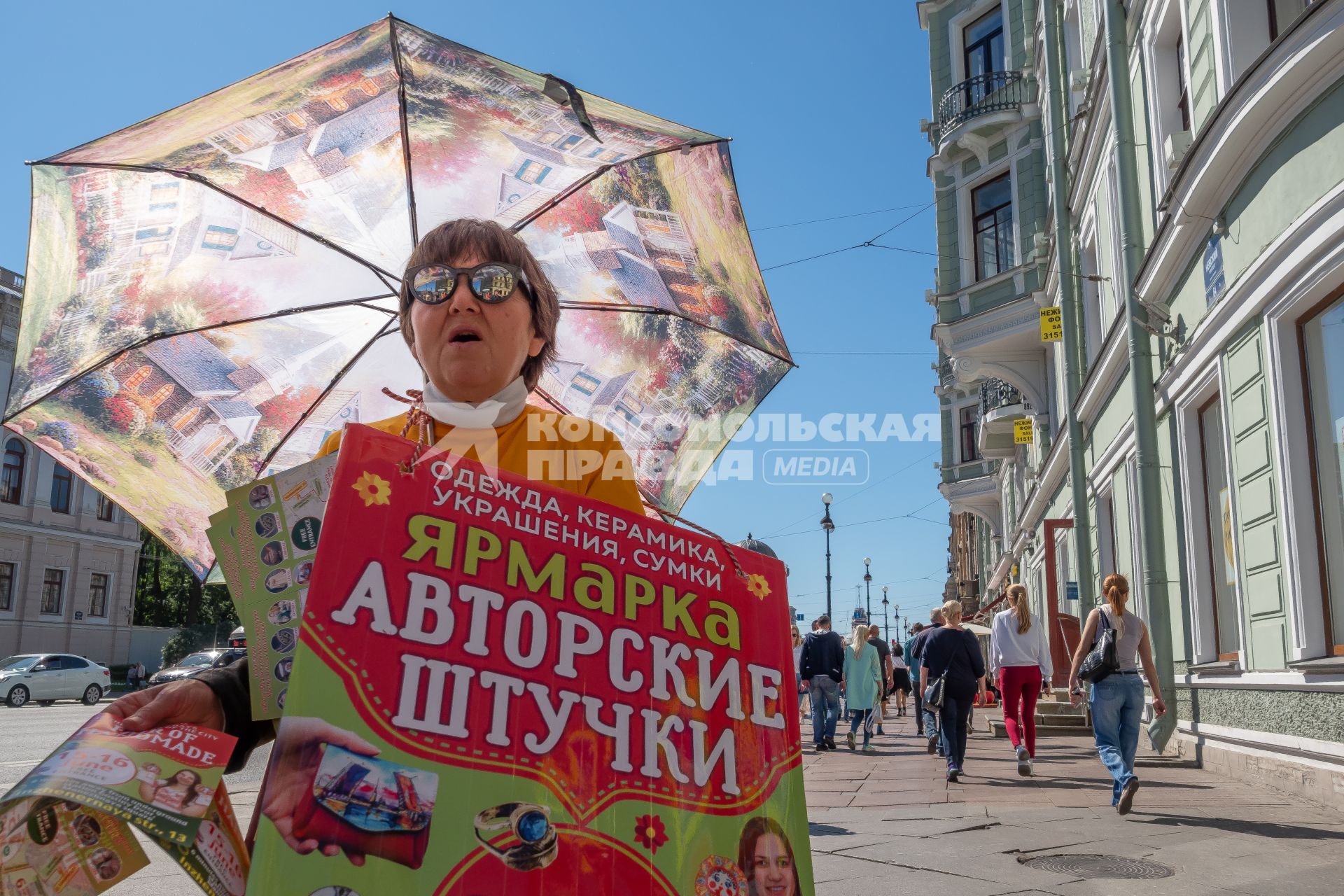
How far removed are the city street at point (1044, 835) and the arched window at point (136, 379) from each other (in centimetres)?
123

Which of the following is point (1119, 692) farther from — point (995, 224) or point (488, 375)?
point (995, 224)

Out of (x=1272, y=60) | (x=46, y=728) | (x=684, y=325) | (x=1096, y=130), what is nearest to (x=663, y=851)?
(x=684, y=325)

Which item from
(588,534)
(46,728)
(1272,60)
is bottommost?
(46,728)

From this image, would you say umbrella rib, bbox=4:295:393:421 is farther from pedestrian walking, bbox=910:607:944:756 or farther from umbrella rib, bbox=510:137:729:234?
pedestrian walking, bbox=910:607:944:756

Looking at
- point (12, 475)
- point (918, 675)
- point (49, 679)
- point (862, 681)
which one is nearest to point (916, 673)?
point (918, 675)

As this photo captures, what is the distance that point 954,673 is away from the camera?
10164 millimetres

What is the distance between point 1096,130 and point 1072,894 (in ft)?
38.0

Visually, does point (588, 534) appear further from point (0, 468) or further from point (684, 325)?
point (0, 468)

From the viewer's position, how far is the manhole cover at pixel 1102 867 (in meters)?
5.29

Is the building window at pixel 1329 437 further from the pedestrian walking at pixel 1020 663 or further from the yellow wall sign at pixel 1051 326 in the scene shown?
the yellow wall sign at pixel 1051 326

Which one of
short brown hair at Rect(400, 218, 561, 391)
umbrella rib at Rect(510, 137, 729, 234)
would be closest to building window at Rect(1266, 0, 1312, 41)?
umbrella rib at Rect(510, 137, 729, 234)

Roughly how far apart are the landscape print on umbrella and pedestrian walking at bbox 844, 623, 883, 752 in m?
12.0

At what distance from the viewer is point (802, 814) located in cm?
190

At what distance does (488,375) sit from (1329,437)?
717 cm
